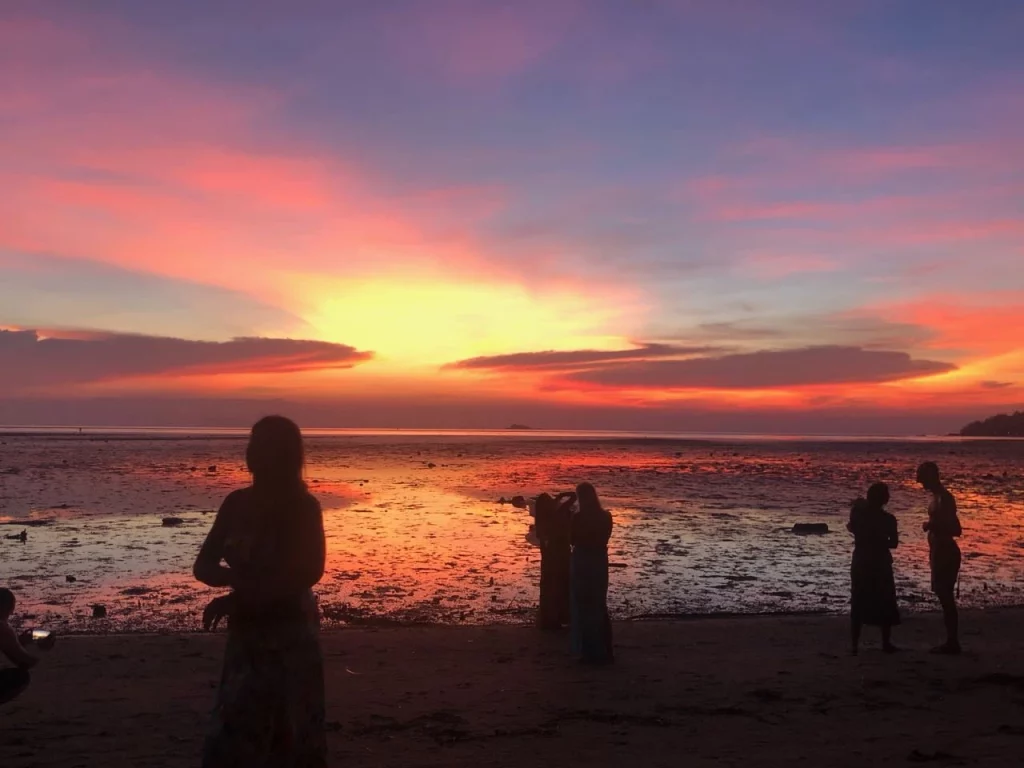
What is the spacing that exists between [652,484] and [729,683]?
31.2 m

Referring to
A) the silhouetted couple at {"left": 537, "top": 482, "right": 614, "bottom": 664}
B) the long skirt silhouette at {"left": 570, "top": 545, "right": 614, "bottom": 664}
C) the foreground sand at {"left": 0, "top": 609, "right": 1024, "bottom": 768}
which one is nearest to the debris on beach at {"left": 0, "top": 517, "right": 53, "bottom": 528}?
the foreground sand at {"left": 0, "top": 609, "right": 1024, "bottom": 768}

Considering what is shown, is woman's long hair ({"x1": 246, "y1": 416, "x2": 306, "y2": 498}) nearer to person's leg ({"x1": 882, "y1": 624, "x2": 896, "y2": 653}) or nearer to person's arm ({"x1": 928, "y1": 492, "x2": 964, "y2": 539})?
person's leg ({"x1": 882, "y1": 624, "x2": 896, "y2": 653})

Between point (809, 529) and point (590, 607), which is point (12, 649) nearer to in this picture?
point (590, 607)

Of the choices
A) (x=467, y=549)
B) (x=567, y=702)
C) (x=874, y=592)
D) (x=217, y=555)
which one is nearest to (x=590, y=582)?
(x=567, y=702)

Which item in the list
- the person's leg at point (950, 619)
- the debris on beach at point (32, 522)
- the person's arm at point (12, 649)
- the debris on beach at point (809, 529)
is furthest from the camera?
the debris on beach at point (32, 522)

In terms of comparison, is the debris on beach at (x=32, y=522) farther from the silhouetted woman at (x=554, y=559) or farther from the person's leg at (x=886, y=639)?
the person's leg at (x=886, y=639)

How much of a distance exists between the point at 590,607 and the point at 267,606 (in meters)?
5.73

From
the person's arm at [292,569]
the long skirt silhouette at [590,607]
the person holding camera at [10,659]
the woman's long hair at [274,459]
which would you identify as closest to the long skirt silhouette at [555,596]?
the long skirt silhouette at [590,607]

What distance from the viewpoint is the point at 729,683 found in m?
8.66

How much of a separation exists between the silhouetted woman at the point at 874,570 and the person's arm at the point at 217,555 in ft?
25.4

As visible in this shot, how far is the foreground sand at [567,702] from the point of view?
6.68 metres

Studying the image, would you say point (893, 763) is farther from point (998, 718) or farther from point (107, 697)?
point (107, 697)

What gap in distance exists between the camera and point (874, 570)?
10.0 m

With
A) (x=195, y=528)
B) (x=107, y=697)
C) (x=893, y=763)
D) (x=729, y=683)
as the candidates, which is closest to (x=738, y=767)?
(x=893, y=763)
